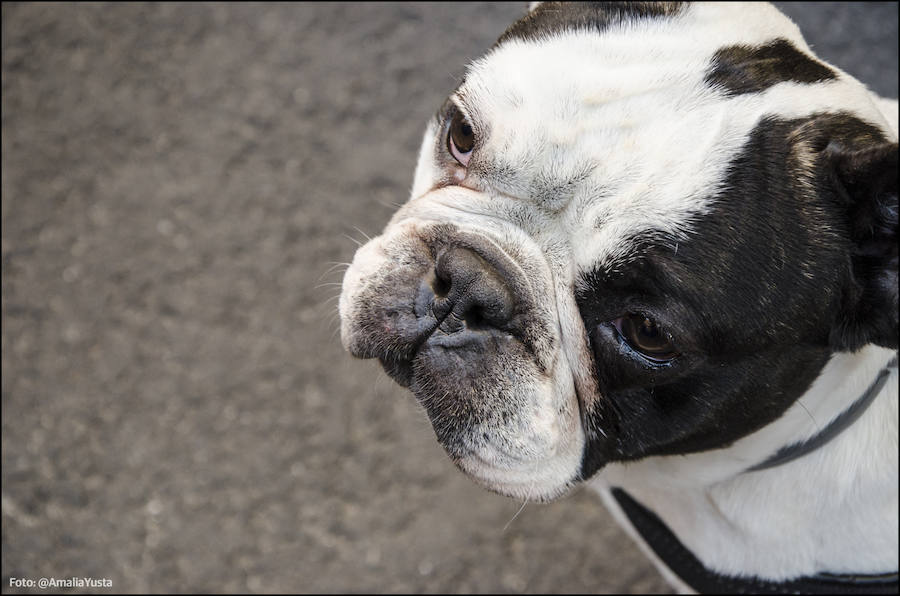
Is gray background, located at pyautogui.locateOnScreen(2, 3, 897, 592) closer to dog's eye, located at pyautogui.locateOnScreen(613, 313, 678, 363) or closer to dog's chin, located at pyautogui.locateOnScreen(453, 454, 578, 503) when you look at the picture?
dog's chin, located at pyautogui.locateOnScreen(453, 454, 578, 503)

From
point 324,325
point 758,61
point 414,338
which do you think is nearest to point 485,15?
point 324,325

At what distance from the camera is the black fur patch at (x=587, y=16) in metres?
1.52

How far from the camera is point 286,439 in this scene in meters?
2.67

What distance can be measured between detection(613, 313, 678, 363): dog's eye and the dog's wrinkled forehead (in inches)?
5.4

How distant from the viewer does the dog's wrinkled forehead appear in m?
1.32

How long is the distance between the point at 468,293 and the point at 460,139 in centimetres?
40

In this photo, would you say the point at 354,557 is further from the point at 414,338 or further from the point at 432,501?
the point at 414,338

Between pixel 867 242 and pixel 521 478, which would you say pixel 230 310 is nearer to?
pixel 521 478

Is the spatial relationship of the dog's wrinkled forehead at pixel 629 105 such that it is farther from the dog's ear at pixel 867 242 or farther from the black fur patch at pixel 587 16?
the dog's ear at pixel 867 242

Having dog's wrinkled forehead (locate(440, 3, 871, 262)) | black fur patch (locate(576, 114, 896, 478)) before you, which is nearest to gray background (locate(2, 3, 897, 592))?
dog's wrinkled forehead (locate(440, 3, 871, 262))

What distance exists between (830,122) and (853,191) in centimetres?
14

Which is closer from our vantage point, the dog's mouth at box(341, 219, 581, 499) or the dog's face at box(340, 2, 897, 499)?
the dog's face at box(340, 2, 897, 499)

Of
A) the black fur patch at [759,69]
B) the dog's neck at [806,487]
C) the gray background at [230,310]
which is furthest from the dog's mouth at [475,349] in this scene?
the gray background at [230,310]

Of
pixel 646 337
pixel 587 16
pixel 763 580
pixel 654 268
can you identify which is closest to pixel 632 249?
pixel 654 268
